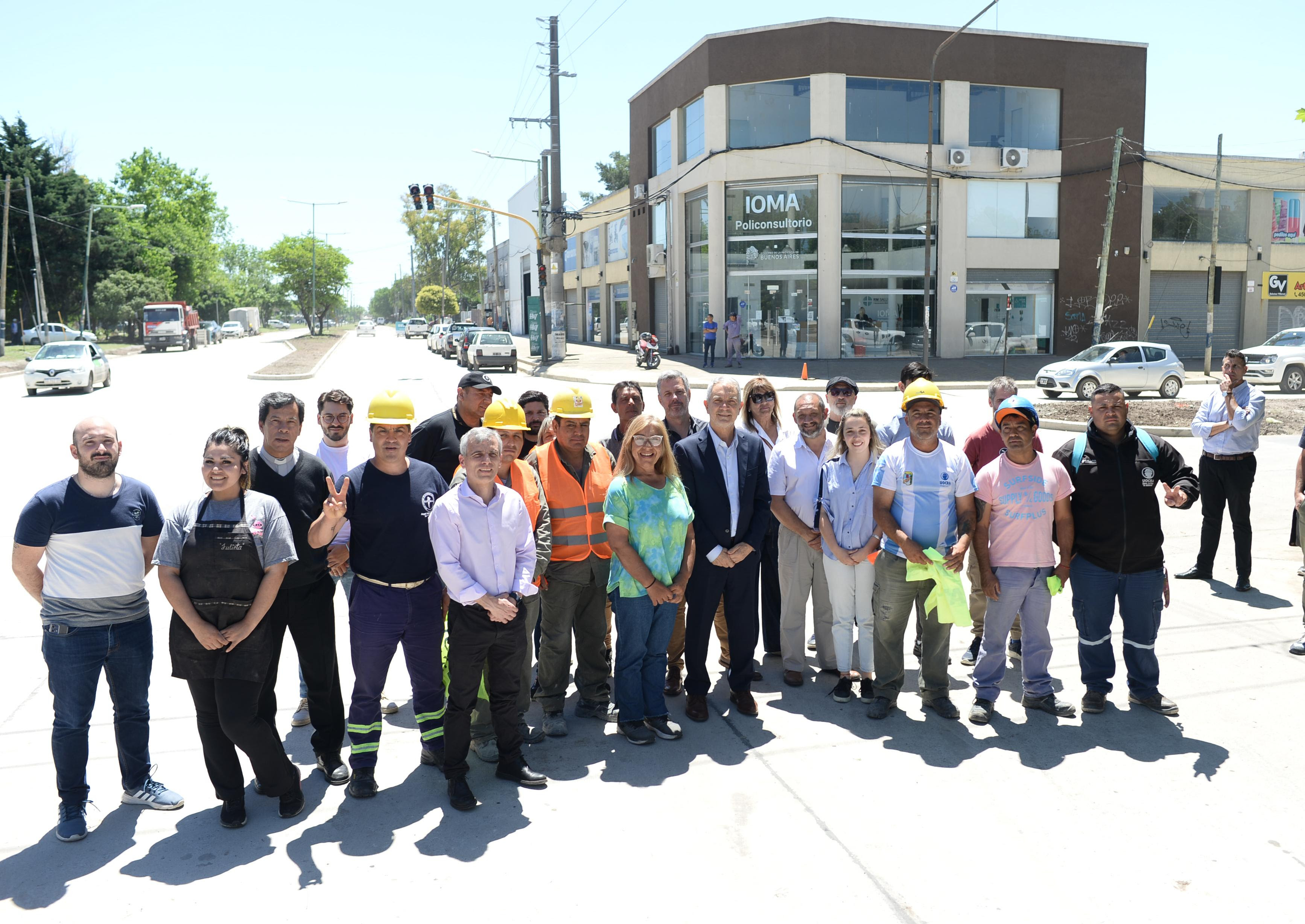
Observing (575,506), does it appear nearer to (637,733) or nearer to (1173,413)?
(637,733)

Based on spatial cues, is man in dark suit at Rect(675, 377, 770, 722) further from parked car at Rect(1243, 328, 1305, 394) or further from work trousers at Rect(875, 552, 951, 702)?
parked car at Rect(1243, 328, 1305, 394)

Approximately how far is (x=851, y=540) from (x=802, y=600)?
2.16 ft

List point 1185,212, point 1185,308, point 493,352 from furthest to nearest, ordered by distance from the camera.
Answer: point 1185,308, point 1185,212, point 493,352

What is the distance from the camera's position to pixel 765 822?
426 cm

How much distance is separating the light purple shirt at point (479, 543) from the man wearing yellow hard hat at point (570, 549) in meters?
0.62

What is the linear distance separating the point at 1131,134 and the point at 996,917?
132 feet

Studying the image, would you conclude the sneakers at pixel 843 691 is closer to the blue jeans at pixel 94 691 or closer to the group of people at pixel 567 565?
the group of people at pixel 567 565

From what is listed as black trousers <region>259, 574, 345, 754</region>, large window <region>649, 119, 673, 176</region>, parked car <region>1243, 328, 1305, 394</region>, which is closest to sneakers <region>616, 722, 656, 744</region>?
black trousers <region>259, 574, 345, 754</region>

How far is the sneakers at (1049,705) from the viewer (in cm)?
540

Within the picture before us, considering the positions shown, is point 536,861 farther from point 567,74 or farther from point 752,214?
point 567,74

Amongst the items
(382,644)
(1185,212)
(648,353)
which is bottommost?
(382,644)

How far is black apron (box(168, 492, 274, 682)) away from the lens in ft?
13.5

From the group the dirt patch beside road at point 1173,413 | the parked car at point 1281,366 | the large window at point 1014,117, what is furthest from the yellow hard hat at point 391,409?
the large window at point 1014,117

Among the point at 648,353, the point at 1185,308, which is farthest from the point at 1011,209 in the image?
the point at 648,353
